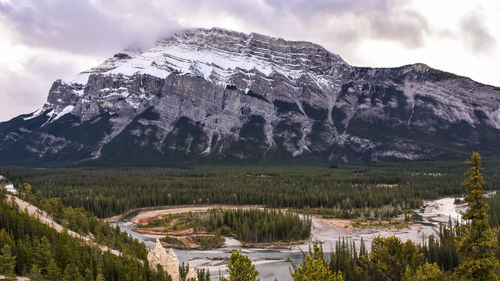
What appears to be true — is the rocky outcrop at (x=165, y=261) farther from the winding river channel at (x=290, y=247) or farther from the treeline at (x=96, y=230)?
the winding river channel at (x=290, y=247)

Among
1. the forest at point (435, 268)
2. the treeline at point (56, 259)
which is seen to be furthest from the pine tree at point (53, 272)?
the forest at point (435, 268)

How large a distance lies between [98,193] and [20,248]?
4186 inches

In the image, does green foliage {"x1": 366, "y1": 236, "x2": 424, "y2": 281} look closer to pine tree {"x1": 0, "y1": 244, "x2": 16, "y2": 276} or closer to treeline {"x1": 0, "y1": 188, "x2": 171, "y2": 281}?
treeline {"x1": 0, "y1": 188, "x2": 171, "y2": 281}

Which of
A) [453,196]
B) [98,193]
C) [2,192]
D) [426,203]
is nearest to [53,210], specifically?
[2,192]

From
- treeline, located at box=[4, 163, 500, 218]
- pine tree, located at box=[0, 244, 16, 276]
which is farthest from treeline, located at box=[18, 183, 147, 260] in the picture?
treeline, located at box=[4, 163, 500, 218]

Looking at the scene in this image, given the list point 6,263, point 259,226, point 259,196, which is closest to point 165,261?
point 6,263

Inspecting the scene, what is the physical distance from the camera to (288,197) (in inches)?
6117

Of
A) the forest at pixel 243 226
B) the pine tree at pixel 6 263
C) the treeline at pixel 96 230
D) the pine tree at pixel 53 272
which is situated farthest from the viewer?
the forest at pixel 243 226

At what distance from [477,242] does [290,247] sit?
64.5m

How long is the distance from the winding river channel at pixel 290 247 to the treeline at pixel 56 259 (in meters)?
18.5

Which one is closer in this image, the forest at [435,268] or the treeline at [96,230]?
the forest at [435,268]

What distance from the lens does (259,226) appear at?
106 meters

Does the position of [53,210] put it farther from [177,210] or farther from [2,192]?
[177,210]

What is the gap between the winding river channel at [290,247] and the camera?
7954 centimetres
